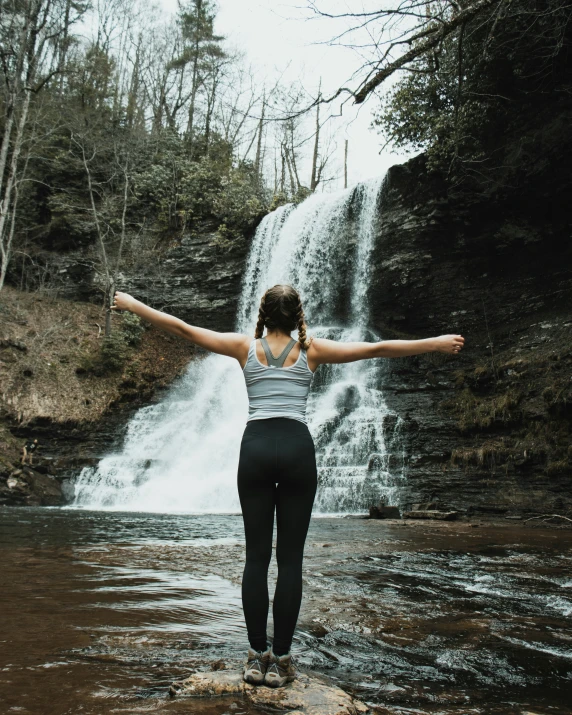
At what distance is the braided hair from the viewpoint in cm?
254

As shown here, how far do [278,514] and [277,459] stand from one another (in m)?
0.25

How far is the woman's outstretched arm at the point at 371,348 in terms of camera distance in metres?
2.49

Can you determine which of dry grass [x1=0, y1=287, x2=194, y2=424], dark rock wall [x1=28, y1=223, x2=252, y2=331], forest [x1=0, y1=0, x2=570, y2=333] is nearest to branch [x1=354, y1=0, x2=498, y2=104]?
forest [x1=0, y1=0, x2=570, y2=333]

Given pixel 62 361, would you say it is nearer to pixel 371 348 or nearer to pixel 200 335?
pixel 200 335

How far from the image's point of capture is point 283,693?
199 centimetres

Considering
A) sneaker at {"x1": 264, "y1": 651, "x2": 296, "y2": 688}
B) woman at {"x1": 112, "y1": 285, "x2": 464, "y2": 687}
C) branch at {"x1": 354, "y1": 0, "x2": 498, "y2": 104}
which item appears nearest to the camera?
sneaker at {"x1": 264, "y1": 651, "x2": 296, "y2": 688}

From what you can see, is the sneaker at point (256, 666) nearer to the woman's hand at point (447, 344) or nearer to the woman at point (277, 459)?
the woman at point (277, 459)

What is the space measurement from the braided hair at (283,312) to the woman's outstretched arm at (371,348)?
0.24 ft

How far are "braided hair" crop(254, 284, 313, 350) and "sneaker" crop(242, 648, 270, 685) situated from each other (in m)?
1.28

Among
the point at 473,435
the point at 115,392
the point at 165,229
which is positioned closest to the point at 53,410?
the point at 115,392

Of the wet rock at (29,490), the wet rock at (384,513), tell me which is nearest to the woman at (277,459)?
the wet rock at (384,513)

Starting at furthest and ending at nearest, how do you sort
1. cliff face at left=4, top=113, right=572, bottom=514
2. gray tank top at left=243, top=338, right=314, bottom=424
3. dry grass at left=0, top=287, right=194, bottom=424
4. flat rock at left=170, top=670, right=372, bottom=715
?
dry grass at left=0, top=287, right=194, bottom=424, cliff face at left=4, top=113, right=572, bottom=514, gray tank top at left=243, top=338, right=314, bottom=424, flat rock at left=170, top=670, right=372, bottom=715

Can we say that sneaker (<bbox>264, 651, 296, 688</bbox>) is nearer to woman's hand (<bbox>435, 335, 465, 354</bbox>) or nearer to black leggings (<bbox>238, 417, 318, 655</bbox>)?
black leggings (<bbox>238, 417, 318, 655</bbox>)

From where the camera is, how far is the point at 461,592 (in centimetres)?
393
